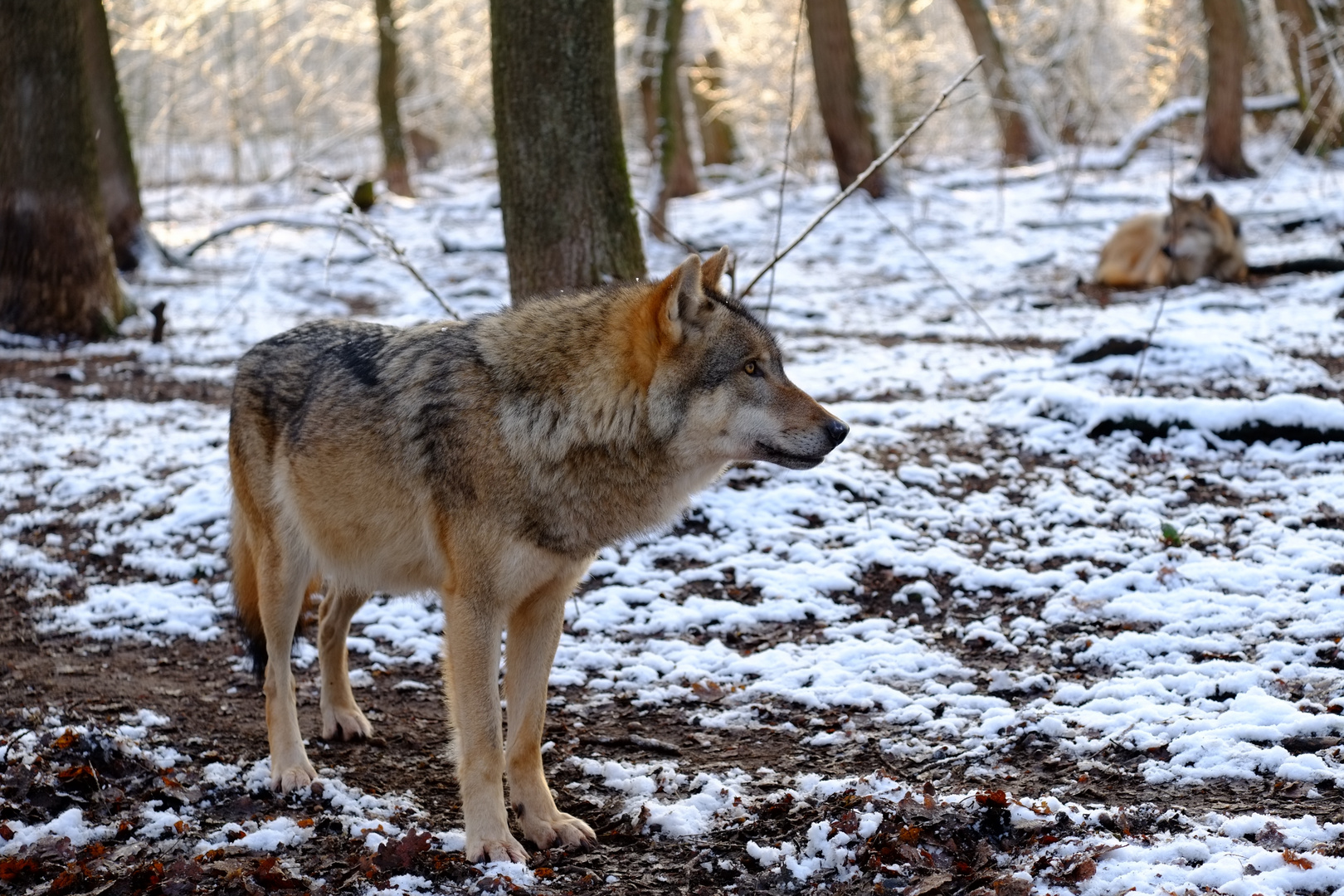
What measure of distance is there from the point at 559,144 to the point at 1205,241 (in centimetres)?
951

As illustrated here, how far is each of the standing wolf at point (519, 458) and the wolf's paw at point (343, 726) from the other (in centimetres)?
38

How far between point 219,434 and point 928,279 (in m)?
9.72

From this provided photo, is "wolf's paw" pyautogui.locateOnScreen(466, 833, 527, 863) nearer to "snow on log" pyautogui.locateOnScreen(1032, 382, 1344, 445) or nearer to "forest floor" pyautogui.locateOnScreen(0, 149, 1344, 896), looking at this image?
"forest floor" pyautogui.locateOnScreen(0, 149, 1344, 896)

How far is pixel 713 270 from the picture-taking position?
4.14 m

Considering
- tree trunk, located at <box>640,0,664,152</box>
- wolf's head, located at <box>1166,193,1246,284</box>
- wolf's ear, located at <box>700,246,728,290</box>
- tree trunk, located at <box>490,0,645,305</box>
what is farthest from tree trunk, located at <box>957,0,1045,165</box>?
wolf's ear, located at <box>700,246,728,290</box>

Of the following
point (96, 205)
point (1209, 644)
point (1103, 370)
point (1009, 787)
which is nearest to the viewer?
point (1009, 787)

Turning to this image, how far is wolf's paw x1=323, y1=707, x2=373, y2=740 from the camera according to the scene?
478 centimetres

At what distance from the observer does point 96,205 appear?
10805 mm

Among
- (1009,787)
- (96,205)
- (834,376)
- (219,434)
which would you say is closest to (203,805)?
(1009,787)

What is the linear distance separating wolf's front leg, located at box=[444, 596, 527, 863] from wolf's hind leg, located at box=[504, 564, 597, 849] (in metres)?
0.21

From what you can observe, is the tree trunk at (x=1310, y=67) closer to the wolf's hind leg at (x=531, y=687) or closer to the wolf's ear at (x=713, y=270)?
the wolf's ear at (x=713, y=270)

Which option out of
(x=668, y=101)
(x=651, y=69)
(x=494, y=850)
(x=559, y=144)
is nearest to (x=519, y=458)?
(x=494, y=850)

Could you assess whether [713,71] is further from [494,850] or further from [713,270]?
[494,850]

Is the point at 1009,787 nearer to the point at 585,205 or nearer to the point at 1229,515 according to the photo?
the point at 1229,515
